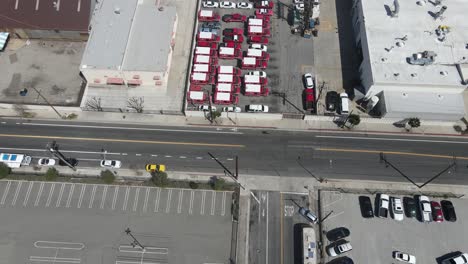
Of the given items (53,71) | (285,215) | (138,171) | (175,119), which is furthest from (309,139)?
(53,71)

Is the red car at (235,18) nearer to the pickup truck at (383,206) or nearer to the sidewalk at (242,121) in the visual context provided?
the sidewalk at (242,121)

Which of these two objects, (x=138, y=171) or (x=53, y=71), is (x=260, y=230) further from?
(x=53, y=71)

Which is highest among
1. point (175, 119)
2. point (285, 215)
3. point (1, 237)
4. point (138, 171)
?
point (175, 119)

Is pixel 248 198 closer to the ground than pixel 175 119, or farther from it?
closer to the ground

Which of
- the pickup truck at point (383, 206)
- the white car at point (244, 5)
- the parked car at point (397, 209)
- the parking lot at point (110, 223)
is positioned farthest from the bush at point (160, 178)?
the white car at point (244, 5)

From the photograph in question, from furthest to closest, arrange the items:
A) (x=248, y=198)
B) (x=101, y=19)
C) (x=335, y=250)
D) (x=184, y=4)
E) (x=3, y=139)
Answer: (x=184, y=4) → (x=101, y=19) → (x=3, y=139) → (x=248, y=198) → (x=335, y=250)
